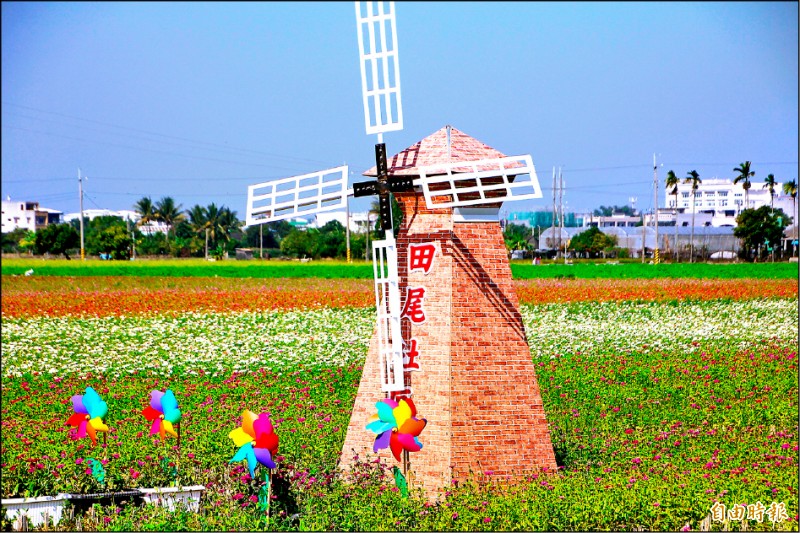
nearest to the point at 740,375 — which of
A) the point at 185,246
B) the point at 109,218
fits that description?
the point at 185,246

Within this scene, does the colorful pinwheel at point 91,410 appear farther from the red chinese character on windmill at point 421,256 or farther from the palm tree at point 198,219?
the palm tree at point 198,219

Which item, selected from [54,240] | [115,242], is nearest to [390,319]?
[54,240]

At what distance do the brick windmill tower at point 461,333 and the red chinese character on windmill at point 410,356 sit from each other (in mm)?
11

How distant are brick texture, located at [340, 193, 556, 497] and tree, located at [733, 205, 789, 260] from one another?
1305 inches

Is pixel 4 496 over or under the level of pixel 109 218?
under

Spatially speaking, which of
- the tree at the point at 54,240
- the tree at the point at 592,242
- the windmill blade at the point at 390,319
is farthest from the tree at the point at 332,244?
the windmill blade at the point at 390,319

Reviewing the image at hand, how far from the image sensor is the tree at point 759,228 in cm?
4231

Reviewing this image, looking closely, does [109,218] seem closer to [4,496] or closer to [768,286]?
[768,286]

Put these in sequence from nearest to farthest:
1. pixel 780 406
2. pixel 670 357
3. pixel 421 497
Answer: pixel 421 497 < pixel 780 406 < pixel 670 357

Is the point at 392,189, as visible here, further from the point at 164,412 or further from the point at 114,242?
the point at 114,242

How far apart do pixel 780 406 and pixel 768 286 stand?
21.1m

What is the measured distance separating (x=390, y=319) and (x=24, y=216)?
98.0 m

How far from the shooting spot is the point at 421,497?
35.2 ft

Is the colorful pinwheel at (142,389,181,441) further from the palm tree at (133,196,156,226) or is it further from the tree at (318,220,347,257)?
the palm tree at (133,196,156,226)
